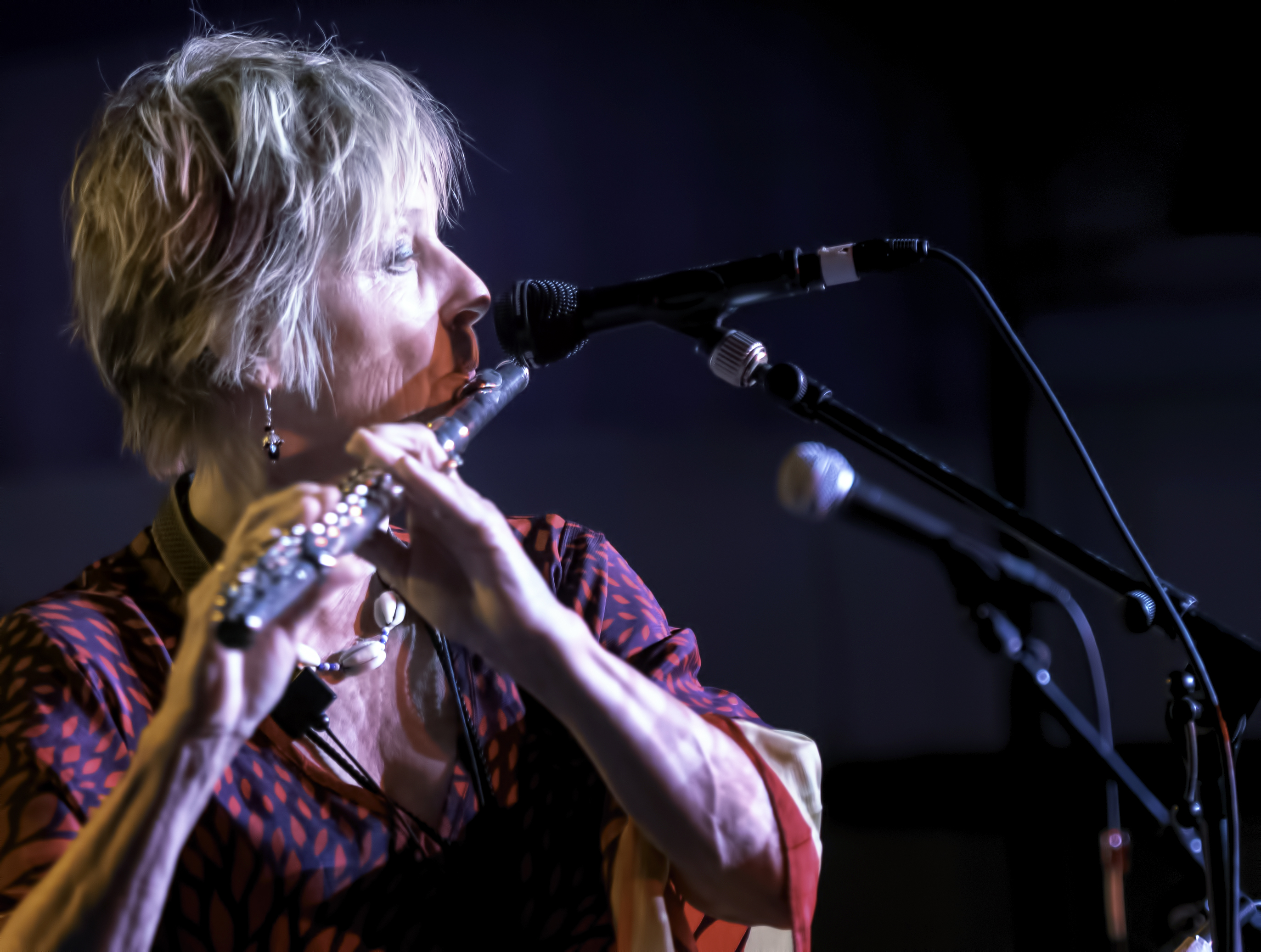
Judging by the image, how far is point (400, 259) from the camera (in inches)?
42.7

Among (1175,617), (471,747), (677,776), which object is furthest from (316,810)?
(1175,617)

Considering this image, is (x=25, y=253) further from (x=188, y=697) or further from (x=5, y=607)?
(x=188, y=697)

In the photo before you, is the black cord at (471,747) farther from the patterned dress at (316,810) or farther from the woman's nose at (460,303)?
the woman's nose at (460,303)

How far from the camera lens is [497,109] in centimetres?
196

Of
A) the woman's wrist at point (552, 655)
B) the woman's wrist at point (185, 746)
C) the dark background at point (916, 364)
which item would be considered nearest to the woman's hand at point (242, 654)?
the woman's wrist at point (185, 746)

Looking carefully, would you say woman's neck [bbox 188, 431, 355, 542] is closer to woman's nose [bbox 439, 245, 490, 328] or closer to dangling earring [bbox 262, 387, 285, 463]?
dangling earring [bbox 262, 387, 285, 463]

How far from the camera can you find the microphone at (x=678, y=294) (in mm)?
862

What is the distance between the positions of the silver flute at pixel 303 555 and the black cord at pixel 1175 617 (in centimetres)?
52

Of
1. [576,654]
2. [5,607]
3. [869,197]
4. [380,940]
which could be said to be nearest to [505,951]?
[380,940]

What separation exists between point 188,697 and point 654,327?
1487mm

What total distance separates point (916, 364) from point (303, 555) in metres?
1.78

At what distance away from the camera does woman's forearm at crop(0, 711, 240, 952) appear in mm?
745

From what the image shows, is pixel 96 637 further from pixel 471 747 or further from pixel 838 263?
pixel 838 263

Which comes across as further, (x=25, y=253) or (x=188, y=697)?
(x=25, y=253)
